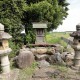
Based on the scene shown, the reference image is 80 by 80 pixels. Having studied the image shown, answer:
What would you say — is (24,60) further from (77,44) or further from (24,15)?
(24,15)

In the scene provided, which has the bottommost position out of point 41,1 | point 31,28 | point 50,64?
point 50,64

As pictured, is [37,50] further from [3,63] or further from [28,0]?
[28,0]

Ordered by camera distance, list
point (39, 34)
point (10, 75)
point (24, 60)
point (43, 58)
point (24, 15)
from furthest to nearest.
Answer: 1. point (24, 15)
2. point (39, 34)
3. point (43, 58)
4. point (24, 60)
5. point (10, 75)

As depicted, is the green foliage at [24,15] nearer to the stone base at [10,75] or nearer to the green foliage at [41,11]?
the green foliage at [41,11]

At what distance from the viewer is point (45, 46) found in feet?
32.1

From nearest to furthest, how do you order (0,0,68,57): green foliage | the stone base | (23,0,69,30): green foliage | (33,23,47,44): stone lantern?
the stone base, (0,0,68,57): green foliage, (33,23,47,44): stone lantern, (23,0,69,30): green foliage

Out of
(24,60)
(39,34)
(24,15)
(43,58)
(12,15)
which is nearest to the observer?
(24,60)

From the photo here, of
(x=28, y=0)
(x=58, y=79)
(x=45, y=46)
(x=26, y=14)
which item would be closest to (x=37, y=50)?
(x=45, y=46)

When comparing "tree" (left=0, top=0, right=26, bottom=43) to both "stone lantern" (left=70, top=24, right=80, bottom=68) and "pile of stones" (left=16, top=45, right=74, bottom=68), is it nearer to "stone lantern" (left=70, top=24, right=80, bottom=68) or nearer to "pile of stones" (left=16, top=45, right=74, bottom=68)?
"pile of stones" (left=16, top=45, right=74, bottom=68)

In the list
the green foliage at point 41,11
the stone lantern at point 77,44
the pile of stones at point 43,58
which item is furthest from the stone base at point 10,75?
the green foliage at point 41,11

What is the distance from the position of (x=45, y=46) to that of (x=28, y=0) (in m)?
4.34

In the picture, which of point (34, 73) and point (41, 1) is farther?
point (41, 1)

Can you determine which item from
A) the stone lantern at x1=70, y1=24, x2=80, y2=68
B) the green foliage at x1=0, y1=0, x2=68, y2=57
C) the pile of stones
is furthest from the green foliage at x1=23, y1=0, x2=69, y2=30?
the stone lantern at x1=70, y1=24, x2=80, y2=68

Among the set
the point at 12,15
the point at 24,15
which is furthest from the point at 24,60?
the point at 24,15
